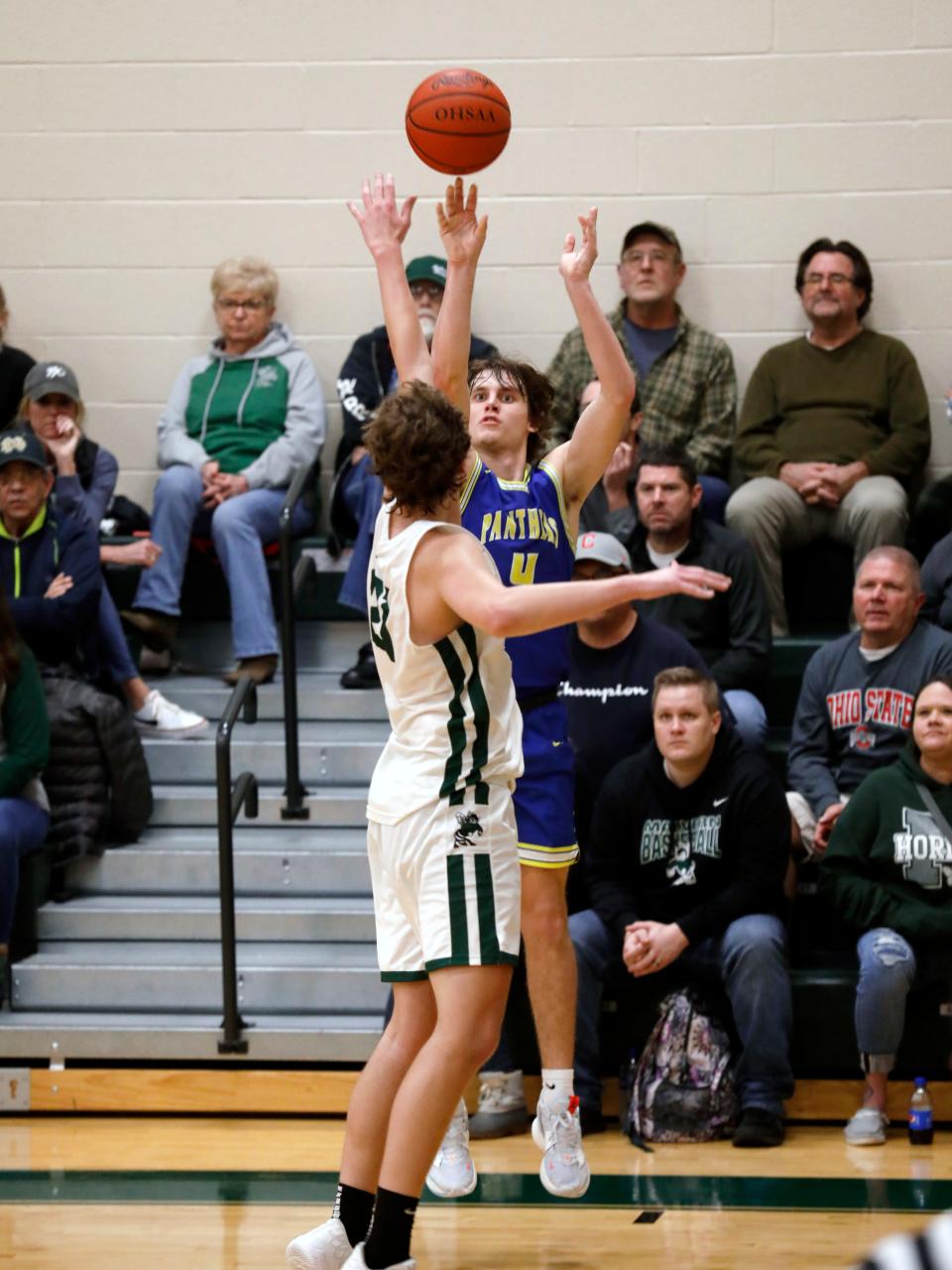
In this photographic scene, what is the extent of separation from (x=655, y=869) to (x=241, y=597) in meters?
2.21

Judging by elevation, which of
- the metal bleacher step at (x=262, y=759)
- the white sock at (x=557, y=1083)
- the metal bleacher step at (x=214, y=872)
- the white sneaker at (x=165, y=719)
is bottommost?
the white sock at (x=557, y=1083)

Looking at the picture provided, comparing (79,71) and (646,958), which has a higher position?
(79,71)

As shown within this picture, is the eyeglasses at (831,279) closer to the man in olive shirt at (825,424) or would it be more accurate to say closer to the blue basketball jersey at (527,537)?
the man in olive shirt at (825,424)

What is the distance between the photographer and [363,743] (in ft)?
22.6

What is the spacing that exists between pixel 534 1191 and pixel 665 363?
12.1 feet

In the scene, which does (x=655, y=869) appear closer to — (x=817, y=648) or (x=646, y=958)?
(x=646, y=958)

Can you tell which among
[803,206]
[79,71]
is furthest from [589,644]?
[79,71]

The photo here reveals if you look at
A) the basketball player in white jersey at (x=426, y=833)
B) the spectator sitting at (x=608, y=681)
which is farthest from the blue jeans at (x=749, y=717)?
the basketball player in white jersey at (x=426, y=833)

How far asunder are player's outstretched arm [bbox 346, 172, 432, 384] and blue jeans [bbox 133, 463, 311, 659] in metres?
2.78

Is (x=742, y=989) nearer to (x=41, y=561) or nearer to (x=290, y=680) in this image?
(x=290, y=680)

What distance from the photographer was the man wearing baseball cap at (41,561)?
6492mm

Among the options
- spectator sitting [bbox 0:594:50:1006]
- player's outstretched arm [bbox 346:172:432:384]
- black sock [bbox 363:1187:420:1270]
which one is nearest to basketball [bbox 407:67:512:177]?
player's outstretched arm [bbox 346:172:432:384]

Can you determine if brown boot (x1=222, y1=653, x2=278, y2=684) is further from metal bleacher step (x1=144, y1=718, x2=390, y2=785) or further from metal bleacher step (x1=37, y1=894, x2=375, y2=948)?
metal bleacher step (x1=37, y1=894, x2=375, y2=948)

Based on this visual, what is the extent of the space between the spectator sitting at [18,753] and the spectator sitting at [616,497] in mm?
2055
